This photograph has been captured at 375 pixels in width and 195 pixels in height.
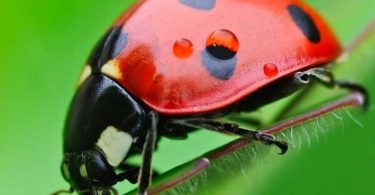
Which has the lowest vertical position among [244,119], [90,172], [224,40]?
[90,172]

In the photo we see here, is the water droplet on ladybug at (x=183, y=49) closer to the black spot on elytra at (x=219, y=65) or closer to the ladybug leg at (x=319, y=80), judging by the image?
the black spot on elytra at (x=219, y=65)

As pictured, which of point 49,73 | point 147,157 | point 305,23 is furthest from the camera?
point 49,73

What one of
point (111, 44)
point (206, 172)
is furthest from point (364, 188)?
point (111, 44)

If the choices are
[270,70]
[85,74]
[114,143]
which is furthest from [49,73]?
[270,70]

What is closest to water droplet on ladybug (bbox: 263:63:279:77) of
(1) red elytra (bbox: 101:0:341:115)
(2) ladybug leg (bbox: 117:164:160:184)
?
(1) red elytra (bbox: 101:0:341:115)

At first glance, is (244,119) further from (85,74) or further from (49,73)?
(49,73)

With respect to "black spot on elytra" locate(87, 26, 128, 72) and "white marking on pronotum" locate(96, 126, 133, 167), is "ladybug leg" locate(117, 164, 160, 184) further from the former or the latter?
"black spot on elytra" locate(87, 26, 128, 72)

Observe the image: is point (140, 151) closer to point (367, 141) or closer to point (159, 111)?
point (159, 111)

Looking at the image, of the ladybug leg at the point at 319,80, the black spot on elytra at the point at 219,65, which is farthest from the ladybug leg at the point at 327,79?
the black spot on elytra at the point at 219,65
